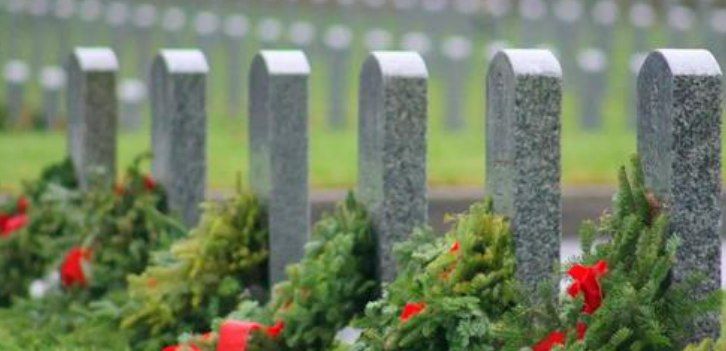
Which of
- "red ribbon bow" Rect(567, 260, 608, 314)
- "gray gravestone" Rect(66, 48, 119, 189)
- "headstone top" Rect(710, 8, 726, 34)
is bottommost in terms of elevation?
"headstone top" Rect(710, 8, 726, 34)

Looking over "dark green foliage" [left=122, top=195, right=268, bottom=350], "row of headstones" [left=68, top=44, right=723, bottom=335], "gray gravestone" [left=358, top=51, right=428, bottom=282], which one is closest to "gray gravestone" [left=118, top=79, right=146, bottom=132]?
"row of headstones" [left=68, top=44, right=723, bottom=335]

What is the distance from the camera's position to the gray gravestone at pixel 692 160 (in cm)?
548

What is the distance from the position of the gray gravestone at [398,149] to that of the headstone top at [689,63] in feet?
4.08

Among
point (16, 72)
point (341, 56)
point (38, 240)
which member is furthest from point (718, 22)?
point (38, 240)

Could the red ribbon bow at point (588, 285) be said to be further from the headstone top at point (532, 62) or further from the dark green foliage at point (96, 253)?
the dark green foliage at point (96, 253)

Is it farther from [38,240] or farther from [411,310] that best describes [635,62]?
[411,310]

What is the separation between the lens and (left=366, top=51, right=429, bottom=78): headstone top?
6.68 meters

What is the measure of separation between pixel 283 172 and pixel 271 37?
503 inches

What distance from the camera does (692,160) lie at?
5.49m

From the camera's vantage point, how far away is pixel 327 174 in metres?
13.8

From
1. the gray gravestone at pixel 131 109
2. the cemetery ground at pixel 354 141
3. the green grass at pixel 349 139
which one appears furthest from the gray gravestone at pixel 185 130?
the gray gravestone at pixel 131 109

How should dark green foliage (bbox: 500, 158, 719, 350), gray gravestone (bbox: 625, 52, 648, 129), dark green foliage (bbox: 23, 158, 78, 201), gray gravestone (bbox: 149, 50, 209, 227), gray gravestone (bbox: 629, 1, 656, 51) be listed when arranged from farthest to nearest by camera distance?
gray gravestone (bbox: 629, 1, 656, 51), gray gravestone (bbox: 625, 52, 648, 129), dark green foliage (bbox: 23, 158, 78, 201), gray gravestone (bbox: 149, 50, 209, 227), dark green foliage (bbox: 500, 158, 719, 350)

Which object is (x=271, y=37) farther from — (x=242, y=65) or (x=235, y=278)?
(x=235, y=278)

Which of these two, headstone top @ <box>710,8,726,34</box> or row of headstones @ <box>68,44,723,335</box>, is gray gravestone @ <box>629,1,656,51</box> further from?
row of headstones @ <box>68,44,723,335</box>
